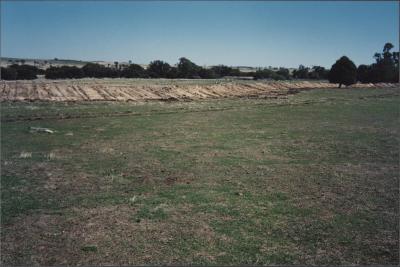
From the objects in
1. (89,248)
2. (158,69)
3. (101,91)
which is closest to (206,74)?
(158,69)

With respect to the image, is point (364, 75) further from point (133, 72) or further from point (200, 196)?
point (200, 196)

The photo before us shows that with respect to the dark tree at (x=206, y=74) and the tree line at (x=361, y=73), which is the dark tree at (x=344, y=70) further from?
the dark tree at (x=206, y=74)

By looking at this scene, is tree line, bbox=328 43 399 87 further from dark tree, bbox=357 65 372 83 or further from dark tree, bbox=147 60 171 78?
dark tree, bbox=147 60 171 78

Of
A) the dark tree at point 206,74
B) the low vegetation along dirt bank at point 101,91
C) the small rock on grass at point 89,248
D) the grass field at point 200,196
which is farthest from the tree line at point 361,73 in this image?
the small rock on grass at point 89,248

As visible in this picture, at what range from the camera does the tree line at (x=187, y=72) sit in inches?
2911

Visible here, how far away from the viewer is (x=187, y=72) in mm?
117312

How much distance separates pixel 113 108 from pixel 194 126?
52.0 feet

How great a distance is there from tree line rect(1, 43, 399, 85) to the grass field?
45.0 meters

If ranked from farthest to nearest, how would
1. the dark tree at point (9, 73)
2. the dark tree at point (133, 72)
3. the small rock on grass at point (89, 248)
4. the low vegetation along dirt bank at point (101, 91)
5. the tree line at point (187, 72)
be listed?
the dark tree at point (133, 72), the tree line at point (187, 72), the dark tree at point (9, 73), the low vegetation along dirt bank at point (101, 91), the small rock on grass at point (89, 248)

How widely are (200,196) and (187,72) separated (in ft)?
344

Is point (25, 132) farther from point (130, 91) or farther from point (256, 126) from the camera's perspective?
point (130, 91)

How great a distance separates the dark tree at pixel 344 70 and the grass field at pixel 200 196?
199 ft

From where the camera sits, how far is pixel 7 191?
15328mm

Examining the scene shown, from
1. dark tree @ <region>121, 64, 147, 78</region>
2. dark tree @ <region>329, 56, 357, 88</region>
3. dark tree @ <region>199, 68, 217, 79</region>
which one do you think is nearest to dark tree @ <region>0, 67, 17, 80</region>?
dark tree @ <region>121, 64, 147, 78</region>
